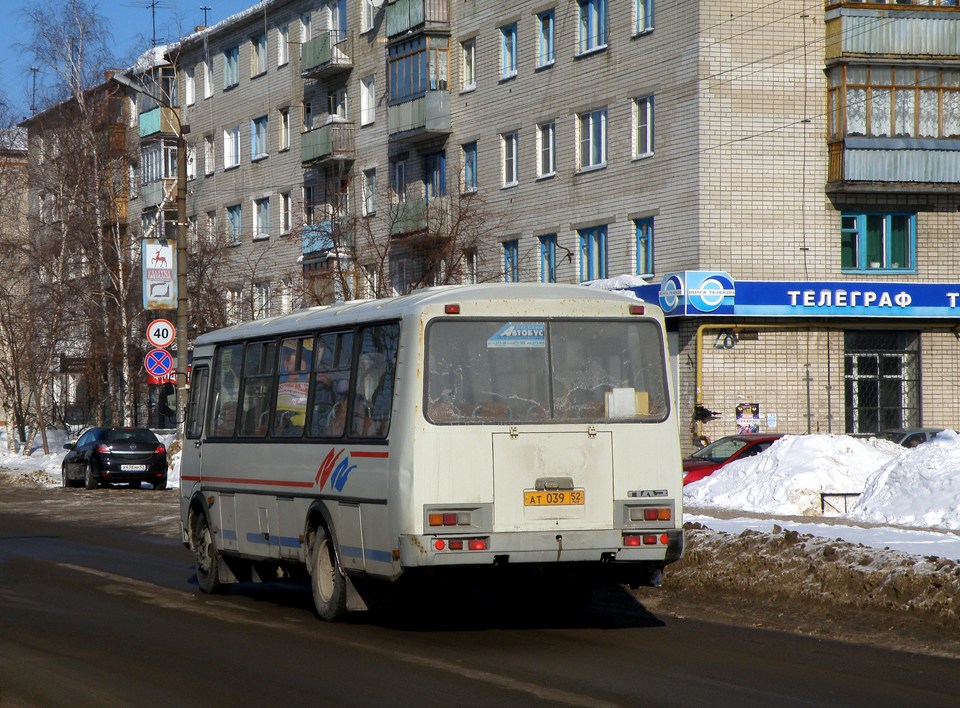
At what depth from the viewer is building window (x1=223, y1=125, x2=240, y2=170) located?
199 ft

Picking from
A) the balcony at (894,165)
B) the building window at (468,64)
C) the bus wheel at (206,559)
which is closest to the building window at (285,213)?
the building window at (468,64)

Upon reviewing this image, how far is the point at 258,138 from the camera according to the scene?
5919cm

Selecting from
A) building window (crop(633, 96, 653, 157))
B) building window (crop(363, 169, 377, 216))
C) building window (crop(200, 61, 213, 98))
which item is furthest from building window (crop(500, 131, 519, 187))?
building window (crop(200, 61, 213, 98))

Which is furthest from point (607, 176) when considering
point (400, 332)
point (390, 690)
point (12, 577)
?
point (390, 690)

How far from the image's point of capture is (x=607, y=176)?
39.5 m

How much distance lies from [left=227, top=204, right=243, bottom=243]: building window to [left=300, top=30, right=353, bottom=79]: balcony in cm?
876

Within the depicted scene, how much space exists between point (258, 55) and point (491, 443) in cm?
5014

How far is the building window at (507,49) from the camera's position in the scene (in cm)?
4347

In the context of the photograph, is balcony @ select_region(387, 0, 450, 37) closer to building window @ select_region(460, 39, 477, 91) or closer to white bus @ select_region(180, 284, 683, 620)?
building window @ select_region(460, 39, 477, 91)

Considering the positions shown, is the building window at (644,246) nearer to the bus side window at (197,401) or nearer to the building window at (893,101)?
the building window at (893,101)

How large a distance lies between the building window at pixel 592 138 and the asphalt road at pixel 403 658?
25.8 meters

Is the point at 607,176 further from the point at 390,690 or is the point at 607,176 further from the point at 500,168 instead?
the point at 390,690

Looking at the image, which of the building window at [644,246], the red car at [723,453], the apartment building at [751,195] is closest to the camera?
the red car at [723,453]

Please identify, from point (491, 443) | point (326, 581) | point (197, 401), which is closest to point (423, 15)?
point (197, 401)
